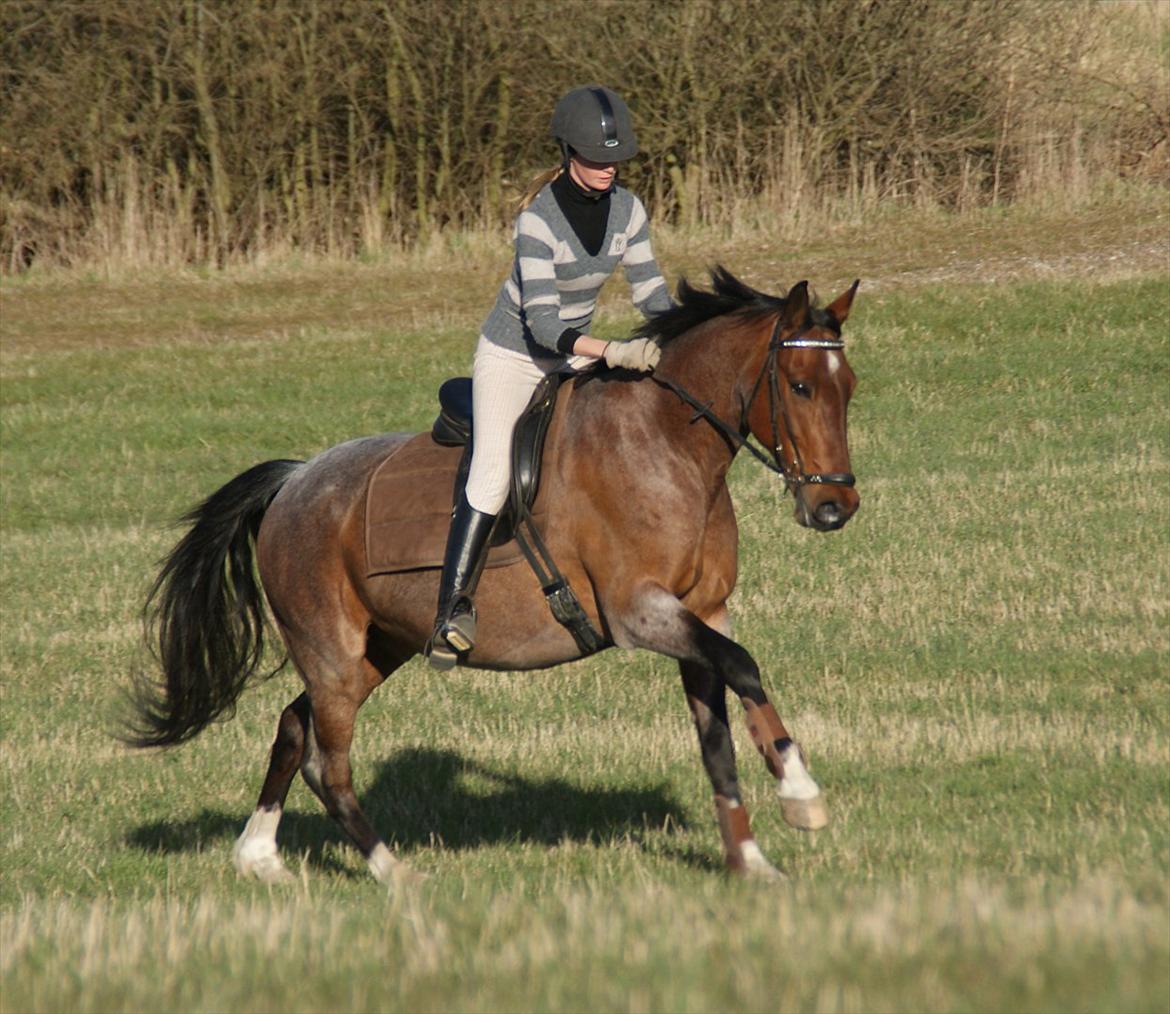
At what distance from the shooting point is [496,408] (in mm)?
7195

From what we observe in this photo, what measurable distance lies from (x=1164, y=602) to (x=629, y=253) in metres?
6.15

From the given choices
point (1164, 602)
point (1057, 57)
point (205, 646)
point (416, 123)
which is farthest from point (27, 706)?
point (1057, 57)

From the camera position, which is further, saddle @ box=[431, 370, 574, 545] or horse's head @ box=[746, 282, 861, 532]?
saddle @ box=[431, 370, 574, 545]

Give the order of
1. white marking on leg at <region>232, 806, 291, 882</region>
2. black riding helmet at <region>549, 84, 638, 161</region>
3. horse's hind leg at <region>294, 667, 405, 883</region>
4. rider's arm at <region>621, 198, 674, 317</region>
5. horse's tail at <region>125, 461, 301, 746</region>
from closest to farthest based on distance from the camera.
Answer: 1. black riding helmet at <region>549, 84, 638, 161</region>
2. rider's arm at <region>621, 198, 674, 317</region>
3. white marking on leg at <region>232, 806, 291, 882</region>
4. horse's hind leg at <region>294, 667, 405, 883</region>
5. horse's tail at <region>125, 461, 301, 746</region>

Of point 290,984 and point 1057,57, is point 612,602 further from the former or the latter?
point 1057,57

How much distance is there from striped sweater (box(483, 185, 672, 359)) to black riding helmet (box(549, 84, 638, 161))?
25 cm

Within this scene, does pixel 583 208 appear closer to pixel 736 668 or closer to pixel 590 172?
pixel 590 172

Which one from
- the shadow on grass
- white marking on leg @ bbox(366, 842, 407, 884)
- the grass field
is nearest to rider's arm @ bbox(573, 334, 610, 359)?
the grass field

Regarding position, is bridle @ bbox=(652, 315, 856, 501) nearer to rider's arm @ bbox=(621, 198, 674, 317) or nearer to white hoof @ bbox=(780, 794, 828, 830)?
rider's arm @ bbox=(621, 198, 674, 317)

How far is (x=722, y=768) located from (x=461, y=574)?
129 cm

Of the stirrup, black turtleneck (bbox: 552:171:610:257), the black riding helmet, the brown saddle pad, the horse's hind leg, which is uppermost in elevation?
the black riding helmet

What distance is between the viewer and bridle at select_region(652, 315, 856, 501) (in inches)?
257

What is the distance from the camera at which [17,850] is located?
26.6 feet

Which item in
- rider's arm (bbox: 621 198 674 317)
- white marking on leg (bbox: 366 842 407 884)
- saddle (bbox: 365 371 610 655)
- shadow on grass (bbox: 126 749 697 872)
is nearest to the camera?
saddle (bbox: 365 371 610 655)
